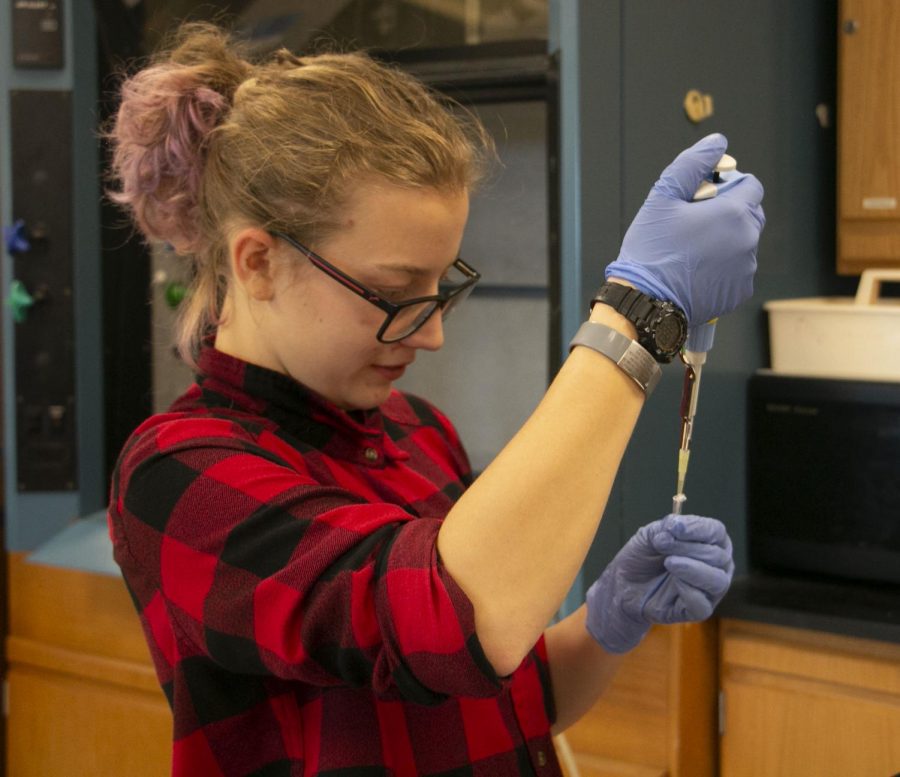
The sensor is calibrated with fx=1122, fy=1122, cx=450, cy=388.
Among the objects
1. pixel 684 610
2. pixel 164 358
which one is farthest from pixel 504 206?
pixel 684 610

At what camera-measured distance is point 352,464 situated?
1.03 m

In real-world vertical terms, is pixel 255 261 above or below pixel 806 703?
above

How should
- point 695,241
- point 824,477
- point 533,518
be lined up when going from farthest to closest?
point 824,477, point 695,241, point 533,518

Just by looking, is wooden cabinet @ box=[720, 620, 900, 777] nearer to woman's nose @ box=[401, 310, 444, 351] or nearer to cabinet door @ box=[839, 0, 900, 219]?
cabinet door @ box=[839, 0, 900, 219]

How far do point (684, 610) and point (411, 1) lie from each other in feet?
4.31

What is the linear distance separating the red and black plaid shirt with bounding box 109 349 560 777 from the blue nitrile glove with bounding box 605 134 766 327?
26 cm

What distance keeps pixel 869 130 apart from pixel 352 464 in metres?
1.26

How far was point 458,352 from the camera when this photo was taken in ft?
6.93

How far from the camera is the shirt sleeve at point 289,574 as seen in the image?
767mm

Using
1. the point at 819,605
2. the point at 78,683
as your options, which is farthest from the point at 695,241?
the point at 78,683

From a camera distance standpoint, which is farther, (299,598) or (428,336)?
(428,336)

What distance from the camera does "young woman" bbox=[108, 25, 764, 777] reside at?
0.78 metres

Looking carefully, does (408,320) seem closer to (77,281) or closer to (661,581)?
(661,581)

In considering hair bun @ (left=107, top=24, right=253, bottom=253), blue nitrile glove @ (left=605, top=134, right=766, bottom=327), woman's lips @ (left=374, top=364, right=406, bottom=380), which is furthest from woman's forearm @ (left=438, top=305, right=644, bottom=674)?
hair bun @ (left=107, top=24, right=253, bottom=253)
